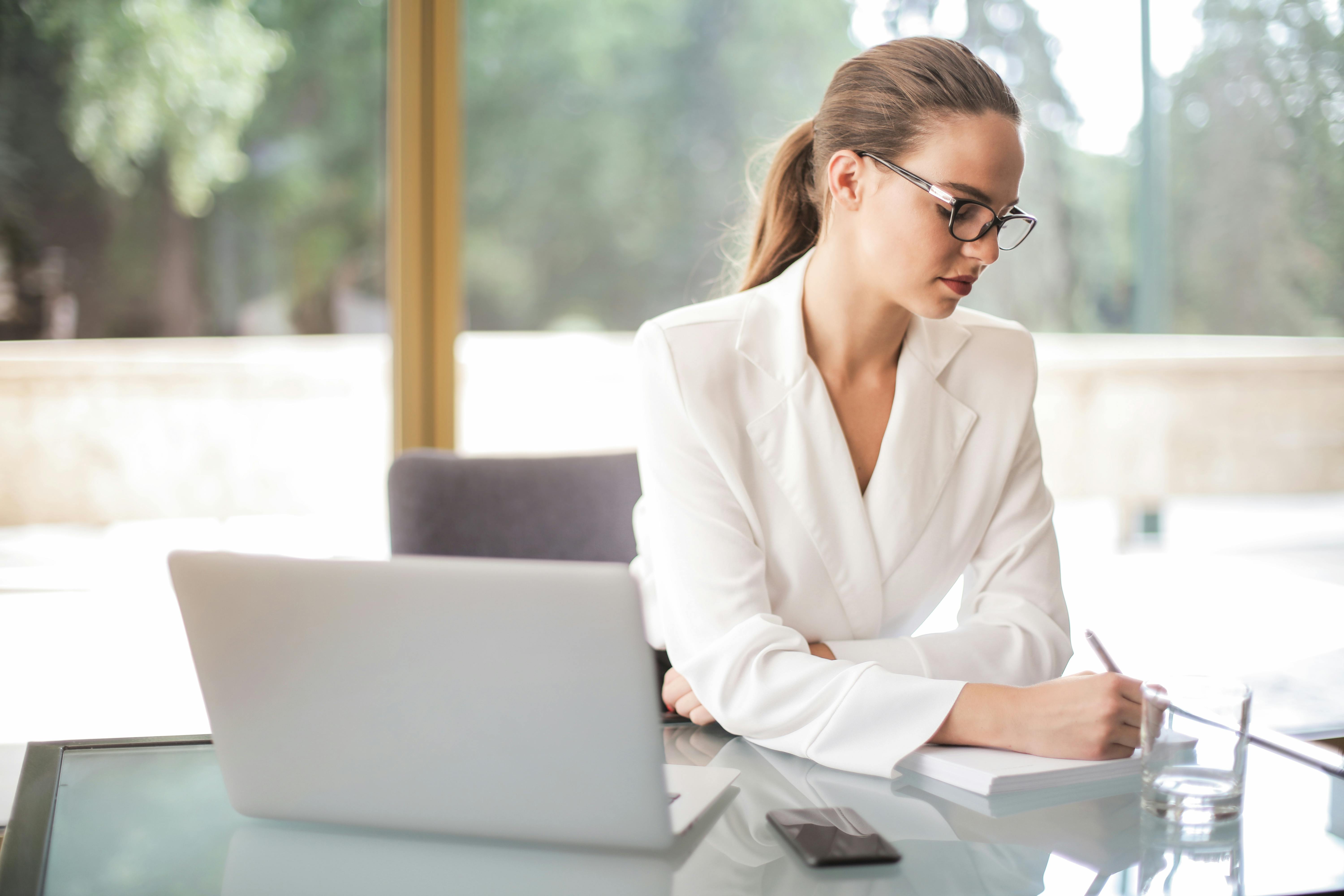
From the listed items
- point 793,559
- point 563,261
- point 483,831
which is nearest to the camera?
point 483,831

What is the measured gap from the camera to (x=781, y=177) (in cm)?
161

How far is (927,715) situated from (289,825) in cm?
58

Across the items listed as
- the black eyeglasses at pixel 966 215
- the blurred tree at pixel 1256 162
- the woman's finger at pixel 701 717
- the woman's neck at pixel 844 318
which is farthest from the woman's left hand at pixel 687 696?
the blurred tree at pixel 1256 162

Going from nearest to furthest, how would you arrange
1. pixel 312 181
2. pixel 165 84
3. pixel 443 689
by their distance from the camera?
pixel 443 689 → pixel 165 84 → pixel 312 181

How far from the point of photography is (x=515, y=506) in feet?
5.52

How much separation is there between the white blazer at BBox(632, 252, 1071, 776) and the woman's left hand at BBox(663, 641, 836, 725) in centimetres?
2

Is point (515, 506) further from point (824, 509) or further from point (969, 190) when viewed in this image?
point (969, 190)

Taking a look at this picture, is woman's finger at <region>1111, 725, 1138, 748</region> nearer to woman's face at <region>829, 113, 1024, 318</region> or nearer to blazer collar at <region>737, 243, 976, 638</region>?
blazer collar at <region>737, 243, 976, 638</region>

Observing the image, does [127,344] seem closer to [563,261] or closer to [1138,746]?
[563,261]

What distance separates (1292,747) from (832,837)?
0.59m

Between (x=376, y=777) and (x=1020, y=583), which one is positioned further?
(x=1020, y=583)

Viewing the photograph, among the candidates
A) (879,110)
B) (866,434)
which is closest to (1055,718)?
(866,434)

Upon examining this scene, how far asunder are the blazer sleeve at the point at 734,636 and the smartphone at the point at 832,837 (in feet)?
0.49

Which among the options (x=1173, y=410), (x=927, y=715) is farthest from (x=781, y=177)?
(x=1173, y=410)
